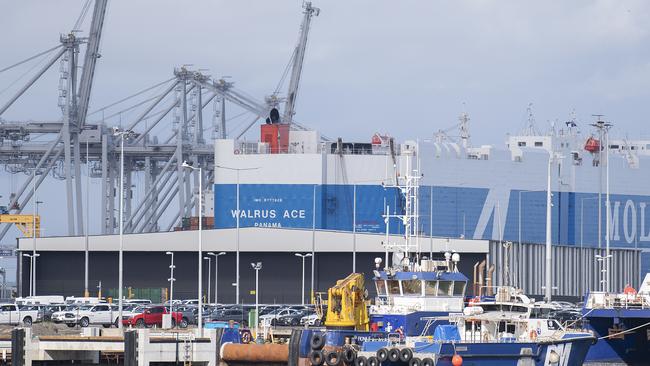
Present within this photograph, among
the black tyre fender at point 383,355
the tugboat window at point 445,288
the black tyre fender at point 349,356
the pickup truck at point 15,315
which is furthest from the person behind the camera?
the pickup truck at point 15,315

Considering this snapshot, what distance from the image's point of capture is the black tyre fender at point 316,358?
45.0m

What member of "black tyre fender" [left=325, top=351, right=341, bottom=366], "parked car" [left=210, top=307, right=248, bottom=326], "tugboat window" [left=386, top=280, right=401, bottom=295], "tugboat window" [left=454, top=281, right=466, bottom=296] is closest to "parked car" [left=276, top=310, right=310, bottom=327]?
"parked car" [left=210, top=307, right=248, bottom=326]

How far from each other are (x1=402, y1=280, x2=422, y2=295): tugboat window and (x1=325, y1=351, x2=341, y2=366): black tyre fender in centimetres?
810

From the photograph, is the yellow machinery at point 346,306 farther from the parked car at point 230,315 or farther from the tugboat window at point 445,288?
the parked car at point 230,315

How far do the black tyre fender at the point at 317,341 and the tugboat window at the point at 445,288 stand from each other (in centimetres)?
813

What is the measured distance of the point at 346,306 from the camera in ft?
162

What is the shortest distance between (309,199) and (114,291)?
96.5ft

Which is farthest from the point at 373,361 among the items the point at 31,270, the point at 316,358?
the point at 31,270

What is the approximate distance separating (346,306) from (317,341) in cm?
418

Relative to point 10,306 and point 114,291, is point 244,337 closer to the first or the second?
point 10,306

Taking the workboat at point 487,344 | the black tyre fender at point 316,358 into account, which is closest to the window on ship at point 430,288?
the workboat at point 487,344

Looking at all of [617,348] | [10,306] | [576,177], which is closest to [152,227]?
[576,177]

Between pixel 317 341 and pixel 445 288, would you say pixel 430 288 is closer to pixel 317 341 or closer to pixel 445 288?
pixel 445 288

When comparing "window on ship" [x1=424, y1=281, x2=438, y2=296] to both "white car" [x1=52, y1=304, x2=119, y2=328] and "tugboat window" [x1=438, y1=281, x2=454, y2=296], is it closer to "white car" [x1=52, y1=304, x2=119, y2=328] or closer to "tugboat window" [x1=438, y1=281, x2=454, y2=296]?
"tugboat window" [x1=438, y1=281, x2=454, y2=296]
